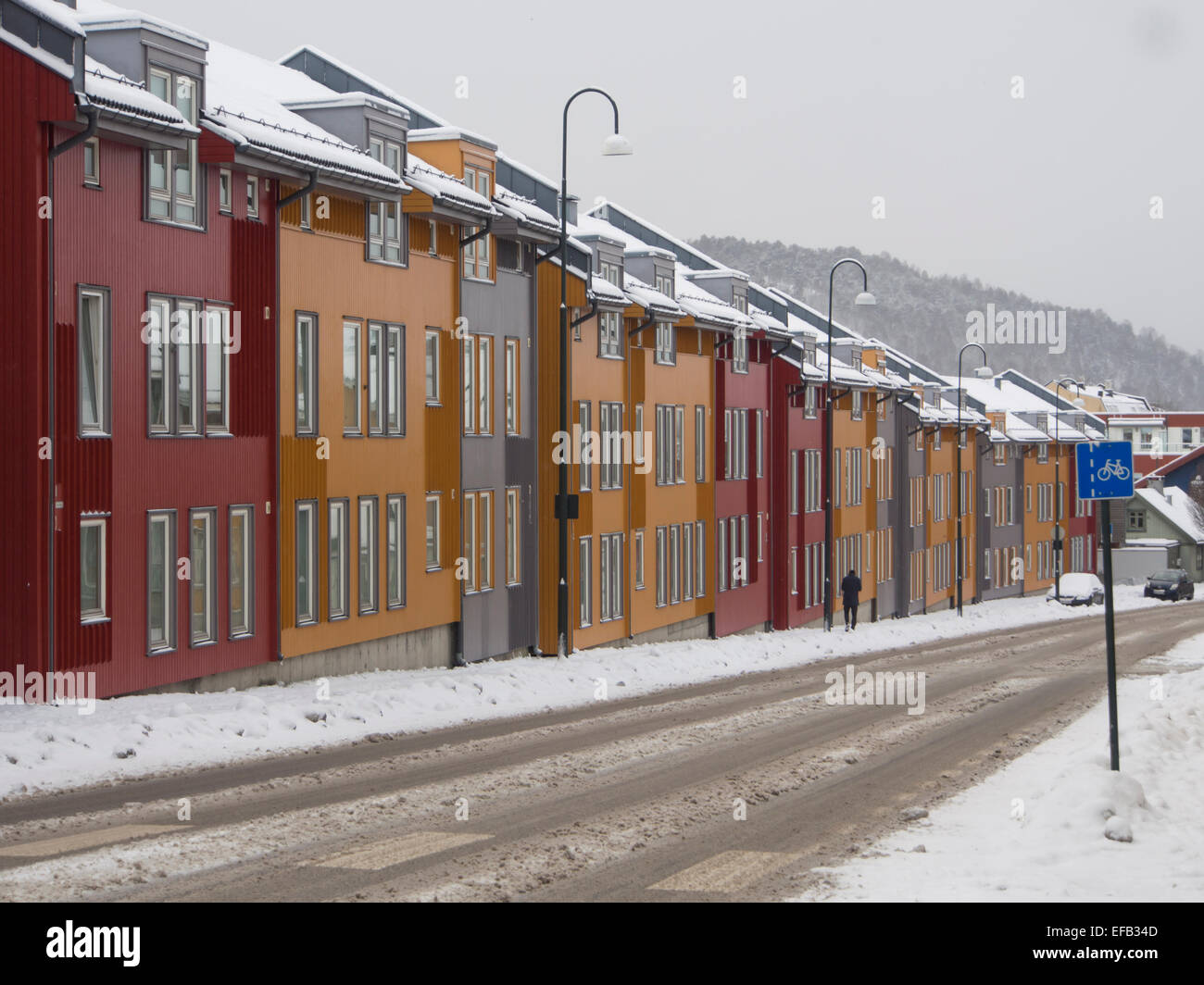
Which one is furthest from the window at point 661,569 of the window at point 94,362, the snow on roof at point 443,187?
the window at point 94,362

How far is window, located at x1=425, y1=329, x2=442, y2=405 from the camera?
2936 centimetres

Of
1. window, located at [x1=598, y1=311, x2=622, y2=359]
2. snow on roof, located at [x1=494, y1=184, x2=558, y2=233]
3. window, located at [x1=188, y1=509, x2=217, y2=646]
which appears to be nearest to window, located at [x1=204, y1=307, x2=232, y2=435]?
window, located at [x1=188, y1=509, x2=217, y2=646]

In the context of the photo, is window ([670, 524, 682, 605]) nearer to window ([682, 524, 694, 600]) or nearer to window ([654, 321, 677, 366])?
window ([682, 524, 694, 600])

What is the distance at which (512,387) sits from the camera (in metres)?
33.3

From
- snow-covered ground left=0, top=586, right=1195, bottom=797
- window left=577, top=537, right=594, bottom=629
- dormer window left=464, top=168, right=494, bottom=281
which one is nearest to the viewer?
snow-covered ground left=0, top=586, right=1195, bottom=797

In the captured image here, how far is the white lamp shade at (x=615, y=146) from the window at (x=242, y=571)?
31.9 ft

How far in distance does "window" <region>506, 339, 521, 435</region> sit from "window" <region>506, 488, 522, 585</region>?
4.48ft

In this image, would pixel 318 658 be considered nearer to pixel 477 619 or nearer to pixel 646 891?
pixel 477 619

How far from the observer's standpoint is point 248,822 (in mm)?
12719

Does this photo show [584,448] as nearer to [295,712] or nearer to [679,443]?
[679,443]

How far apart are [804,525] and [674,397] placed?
13.3 metres

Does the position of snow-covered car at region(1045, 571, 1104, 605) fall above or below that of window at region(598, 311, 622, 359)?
below

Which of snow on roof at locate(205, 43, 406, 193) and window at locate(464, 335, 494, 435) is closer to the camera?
snow on roof at locate(205, 43, 406, 193)
